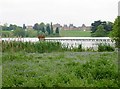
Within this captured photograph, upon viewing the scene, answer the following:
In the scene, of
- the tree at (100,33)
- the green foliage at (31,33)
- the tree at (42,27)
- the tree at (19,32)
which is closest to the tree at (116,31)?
the tree at (19,32)

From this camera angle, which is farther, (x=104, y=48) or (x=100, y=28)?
(x=100, y=28)

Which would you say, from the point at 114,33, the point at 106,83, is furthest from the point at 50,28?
the point at 106,83

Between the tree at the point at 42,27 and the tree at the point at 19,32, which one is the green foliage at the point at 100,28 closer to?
the tree at the point at 42,27

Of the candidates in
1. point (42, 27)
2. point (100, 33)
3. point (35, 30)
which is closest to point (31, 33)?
point (35, 30)

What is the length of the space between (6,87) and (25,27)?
54.3 feet

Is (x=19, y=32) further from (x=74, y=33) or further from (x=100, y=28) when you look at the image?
(x=100, y=28)

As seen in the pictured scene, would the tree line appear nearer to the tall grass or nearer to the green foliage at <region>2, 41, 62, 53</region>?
the green foliage at <region>2, 41, 62, 53</region>

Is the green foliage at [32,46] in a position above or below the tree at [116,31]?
below

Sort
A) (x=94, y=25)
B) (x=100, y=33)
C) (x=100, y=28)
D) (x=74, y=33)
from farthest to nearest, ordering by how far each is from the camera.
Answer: (x=74, y=33), (x=94, y=25), (x=100, y=33), (x=100, y=28)

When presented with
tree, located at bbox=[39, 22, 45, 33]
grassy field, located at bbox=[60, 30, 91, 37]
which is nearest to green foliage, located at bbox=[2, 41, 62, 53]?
tree, located at bbox=[39, 22, 45, 33]

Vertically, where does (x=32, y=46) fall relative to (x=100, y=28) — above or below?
below

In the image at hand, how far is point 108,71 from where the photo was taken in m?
6.87

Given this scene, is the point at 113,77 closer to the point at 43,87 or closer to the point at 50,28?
the point at 43,87

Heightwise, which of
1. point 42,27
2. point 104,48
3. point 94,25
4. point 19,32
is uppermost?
point 94,25
